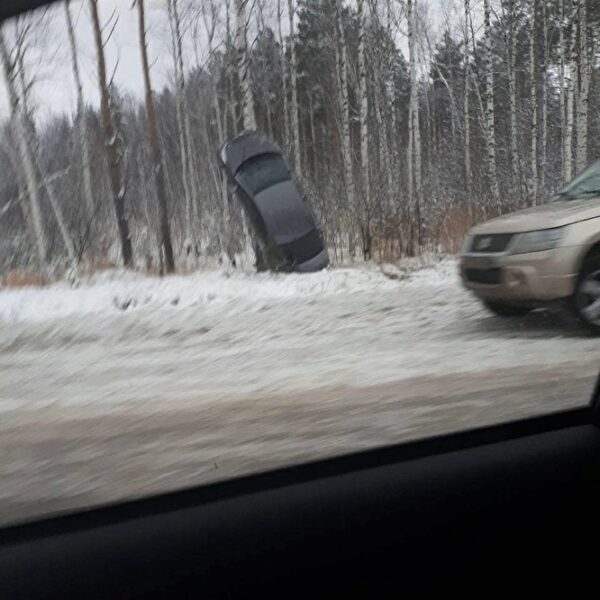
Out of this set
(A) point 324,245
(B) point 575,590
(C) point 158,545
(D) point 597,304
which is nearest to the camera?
(C) point 158,545

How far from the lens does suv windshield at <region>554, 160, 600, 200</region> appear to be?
3254 millimetres

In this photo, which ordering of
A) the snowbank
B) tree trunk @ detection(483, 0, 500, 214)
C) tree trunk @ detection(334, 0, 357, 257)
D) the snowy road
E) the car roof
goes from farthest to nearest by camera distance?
tree trunk @ detection(483, 0, 500, 214) < tree trunk @ detection(334, 0, 357, 257) < the car roof < the snowbank < the snowy road

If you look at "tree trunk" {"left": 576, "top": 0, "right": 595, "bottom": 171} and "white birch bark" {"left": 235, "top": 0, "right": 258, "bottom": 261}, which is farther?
"tree trunk" {"left": 576, "top": 0, "right": 595, "bottom": 171}

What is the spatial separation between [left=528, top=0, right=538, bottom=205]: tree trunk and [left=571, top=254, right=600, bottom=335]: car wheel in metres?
0.36

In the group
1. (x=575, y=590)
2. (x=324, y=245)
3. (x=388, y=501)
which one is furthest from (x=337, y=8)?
(x=575, y=590)

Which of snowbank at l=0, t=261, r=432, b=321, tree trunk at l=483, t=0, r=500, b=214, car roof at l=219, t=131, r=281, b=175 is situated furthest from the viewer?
tree trunk at l=483, t=0, r=500, b=214

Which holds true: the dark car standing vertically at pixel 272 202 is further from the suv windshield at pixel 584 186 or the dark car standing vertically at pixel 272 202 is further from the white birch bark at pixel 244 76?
the suv windshield at pixel 584 186

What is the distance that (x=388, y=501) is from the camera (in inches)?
110

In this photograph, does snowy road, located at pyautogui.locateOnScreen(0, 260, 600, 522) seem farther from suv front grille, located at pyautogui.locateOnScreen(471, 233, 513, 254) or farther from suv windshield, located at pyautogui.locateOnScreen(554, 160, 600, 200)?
suv windshield, located at pyautogui.locateOnScreen(554, 160, 600, 200)

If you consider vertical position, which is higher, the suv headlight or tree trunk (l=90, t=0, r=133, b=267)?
tree trunk (l=90, t=0, r=133, b=267)

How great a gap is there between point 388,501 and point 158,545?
851 millimetres

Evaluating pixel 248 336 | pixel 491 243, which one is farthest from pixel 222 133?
pixel 491 243

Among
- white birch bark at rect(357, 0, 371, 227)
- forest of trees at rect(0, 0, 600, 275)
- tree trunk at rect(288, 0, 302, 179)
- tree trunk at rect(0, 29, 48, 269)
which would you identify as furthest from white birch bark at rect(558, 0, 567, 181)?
tree trunk at rect(0, 29, 48, 269)

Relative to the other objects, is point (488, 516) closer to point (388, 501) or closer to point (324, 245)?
point (388, 501)
